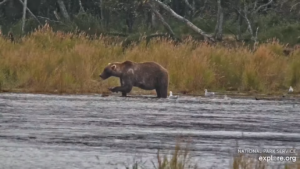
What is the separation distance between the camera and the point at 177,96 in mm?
18219

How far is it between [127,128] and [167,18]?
28958 mm

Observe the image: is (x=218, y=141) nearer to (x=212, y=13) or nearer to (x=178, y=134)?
(x=178, y=134)

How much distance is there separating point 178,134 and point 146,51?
10607 mm

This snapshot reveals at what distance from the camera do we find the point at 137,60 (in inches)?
842

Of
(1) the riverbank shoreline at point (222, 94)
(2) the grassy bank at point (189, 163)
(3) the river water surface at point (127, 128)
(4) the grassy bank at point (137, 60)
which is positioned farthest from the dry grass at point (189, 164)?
(4) the grassy bank at point (137, 60)

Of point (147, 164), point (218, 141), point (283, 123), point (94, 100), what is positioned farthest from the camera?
point (94, 100)

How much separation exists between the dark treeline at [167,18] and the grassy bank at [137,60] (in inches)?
341

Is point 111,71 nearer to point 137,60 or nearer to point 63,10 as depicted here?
point 137,60

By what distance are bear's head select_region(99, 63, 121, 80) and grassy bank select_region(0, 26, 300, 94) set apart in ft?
0.98

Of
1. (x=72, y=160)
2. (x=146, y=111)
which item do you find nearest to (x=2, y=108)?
(x=146, y=111)

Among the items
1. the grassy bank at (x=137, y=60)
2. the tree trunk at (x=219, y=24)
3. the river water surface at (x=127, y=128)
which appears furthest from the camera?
the tree trunk at (x=219, y=24)

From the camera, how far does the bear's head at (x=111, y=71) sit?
18438 millimetres

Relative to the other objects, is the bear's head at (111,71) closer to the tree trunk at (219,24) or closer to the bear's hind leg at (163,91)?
the bear's hind leg at (163,91)

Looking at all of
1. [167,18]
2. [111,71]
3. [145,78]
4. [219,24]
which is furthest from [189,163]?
[167,18]
